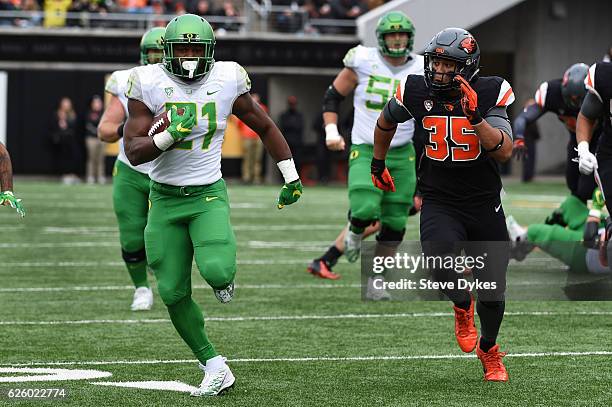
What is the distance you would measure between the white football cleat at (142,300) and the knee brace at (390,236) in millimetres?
1732

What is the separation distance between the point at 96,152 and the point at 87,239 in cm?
1163

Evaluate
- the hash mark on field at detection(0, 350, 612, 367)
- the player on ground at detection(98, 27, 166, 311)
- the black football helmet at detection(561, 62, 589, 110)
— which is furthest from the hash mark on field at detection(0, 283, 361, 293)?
the hash mark on field at detection(0, 350, 612, 367)

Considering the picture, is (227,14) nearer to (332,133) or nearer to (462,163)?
(332,133)

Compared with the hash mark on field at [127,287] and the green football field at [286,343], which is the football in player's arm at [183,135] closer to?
the green football field at [286,343]

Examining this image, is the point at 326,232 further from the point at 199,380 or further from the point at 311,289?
the point at 199,380

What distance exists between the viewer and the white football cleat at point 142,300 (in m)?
8.49

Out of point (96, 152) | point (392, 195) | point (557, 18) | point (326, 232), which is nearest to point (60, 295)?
point (392, 195)

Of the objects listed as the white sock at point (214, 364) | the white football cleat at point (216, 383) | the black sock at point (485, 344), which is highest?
the black sock at point (485, 344)

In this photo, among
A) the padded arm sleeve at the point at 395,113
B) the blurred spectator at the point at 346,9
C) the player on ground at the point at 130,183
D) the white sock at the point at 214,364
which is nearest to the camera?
the white sock at the point at 214,364

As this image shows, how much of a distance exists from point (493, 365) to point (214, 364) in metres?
1.32

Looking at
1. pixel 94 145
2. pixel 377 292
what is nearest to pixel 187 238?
pixel 377 292

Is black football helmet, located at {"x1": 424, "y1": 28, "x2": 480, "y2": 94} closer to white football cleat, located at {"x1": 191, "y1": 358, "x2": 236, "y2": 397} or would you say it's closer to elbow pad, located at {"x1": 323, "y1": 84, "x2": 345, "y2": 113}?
white football cleat, located at {"x1": 191, "y1": 358, "x2": 236, "y2": 397}

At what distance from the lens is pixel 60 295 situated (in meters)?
9.20

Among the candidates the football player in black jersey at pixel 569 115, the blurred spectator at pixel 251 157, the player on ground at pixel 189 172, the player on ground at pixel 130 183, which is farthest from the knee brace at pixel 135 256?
the blurred spectator at pixel 251 157
